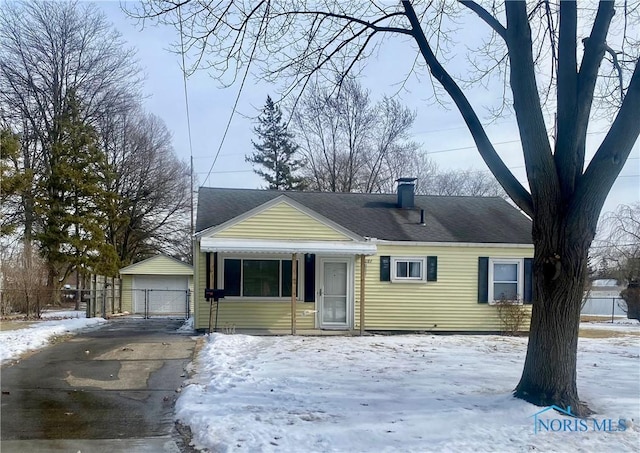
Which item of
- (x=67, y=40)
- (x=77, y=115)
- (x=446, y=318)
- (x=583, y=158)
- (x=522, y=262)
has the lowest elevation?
(x=446, y=318)

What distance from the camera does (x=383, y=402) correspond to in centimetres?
642

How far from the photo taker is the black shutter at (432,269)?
1499 cm

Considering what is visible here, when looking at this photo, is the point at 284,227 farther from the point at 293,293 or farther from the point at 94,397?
the point at 94,397

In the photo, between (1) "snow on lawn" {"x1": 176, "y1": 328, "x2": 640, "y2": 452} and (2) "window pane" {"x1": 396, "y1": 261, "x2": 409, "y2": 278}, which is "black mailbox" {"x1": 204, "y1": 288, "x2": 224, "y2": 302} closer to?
(1) "snow on lawn" {"x1": 176, "y1": 328, "x2": 640, "y2": 452}

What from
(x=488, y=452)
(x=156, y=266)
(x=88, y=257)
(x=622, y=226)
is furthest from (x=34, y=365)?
(x=622, y=226)

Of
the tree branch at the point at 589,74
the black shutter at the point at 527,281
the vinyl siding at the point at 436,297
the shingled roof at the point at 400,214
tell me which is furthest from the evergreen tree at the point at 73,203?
the tree branch at the point at 589,74

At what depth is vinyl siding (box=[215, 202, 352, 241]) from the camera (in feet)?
46.1

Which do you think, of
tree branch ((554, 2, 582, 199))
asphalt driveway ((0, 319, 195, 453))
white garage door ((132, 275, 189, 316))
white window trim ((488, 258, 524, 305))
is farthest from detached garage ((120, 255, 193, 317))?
tree branch ((554, 2, 582, 199))

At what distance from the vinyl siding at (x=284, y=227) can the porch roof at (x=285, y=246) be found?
0.82 feet

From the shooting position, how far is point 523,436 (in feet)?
17.3

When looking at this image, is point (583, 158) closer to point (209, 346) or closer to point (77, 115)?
point (209, 346)

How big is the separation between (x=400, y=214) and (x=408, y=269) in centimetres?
236

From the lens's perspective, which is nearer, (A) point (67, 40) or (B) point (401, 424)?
(B) point (401, 424)

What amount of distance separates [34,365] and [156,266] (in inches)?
725
